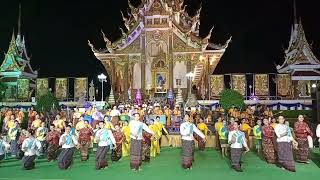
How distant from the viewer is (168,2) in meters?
35.6

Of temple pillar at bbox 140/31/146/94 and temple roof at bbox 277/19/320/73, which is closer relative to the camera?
temple roof at bbox 277/19/320/73

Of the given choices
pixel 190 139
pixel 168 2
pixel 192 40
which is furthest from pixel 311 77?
pixel 190 139

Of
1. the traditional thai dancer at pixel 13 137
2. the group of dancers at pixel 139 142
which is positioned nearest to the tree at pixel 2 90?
the group of dancers at pixel 139 142

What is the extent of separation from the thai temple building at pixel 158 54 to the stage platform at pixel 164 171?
61.0 feet

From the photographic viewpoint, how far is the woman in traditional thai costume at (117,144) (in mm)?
14266

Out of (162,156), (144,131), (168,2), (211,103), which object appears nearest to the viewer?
(144,131)

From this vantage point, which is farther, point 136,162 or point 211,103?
point 211,103

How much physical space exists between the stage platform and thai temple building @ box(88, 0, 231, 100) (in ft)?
61.0

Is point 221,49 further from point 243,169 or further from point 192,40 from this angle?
point 243,169

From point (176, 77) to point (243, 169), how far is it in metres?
21.2

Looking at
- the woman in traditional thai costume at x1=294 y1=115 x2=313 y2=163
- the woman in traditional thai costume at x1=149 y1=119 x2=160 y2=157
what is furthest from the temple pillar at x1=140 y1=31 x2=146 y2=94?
the woman in traditional thai costume at x1=294 y1=115 x2=313 y2=163

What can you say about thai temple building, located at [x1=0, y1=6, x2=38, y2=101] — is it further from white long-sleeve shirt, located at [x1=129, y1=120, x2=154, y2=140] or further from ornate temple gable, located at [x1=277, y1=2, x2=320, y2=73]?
white long-sleeve shirt, located at [x1=129, y1=120, x2=154, y2=140]

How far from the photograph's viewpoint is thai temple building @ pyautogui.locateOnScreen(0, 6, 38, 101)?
3362 centimetres

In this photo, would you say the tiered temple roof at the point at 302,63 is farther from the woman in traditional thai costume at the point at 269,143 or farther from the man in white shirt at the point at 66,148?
the man in white shirt at the point at 66,148
